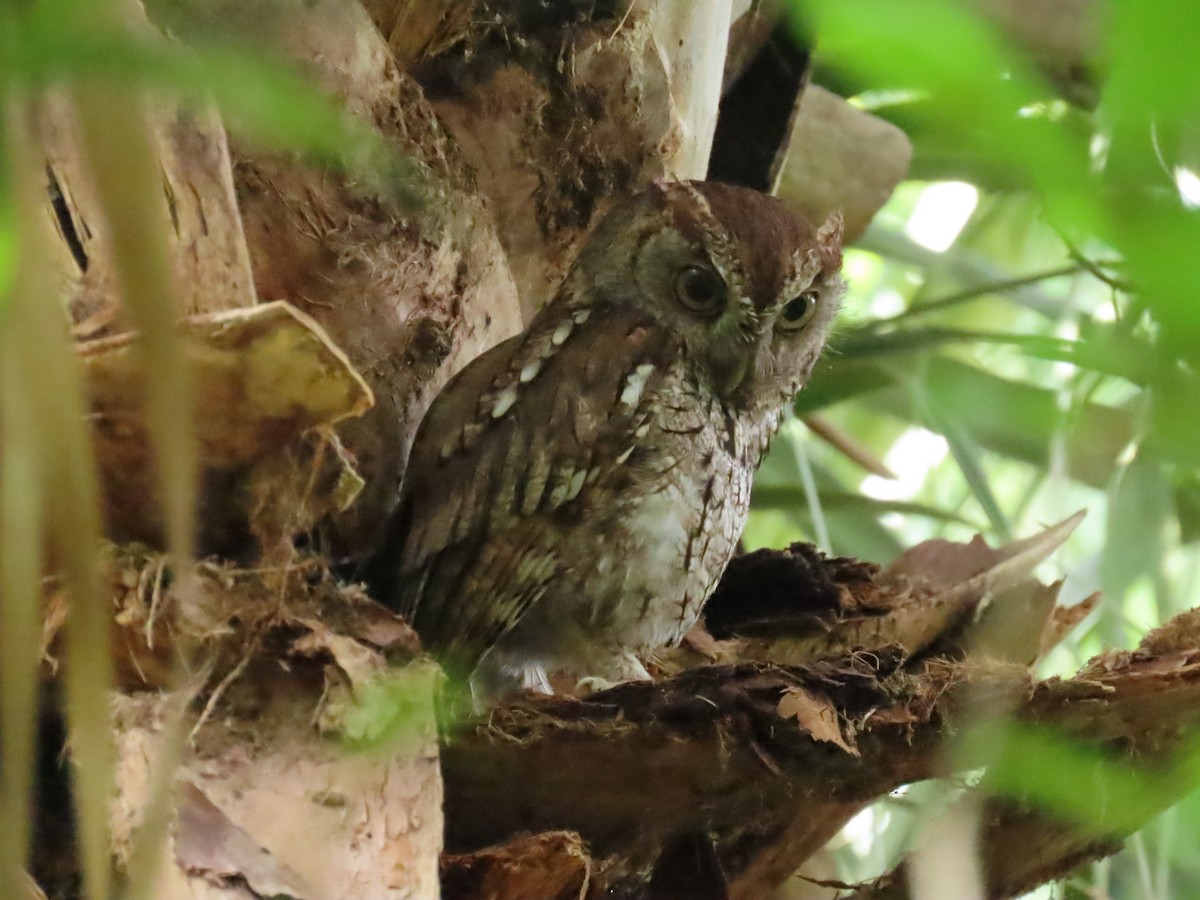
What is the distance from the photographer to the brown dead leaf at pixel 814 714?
1.16 metres

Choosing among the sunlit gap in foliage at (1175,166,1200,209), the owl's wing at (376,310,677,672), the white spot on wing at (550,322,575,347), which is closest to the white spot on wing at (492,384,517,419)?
the owl's wing at (376,310,677,672)

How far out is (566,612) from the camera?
Answer: 171 centimetres

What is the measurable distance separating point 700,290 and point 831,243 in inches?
11.0

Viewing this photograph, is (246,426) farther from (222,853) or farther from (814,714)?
(814,714)

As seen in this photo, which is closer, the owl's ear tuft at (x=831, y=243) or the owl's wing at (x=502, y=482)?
the owl's wing at (x=502, y=482)

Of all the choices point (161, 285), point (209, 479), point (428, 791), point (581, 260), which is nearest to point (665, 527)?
point (581, 260)

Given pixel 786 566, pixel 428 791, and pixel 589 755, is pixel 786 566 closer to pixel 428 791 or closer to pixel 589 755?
pixel 589 755

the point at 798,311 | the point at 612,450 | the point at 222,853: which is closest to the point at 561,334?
the point at 612,450

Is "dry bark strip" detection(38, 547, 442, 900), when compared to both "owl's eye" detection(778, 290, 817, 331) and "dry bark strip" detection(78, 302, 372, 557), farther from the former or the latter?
"owl's eye" detection(778, 290, 817, 331)

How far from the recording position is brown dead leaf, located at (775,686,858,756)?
3.80 feet

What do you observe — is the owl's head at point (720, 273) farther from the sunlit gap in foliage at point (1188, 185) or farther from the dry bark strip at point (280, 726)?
the sunlit gap in foliage at point (1188, 185)

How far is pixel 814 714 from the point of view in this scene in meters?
1.17

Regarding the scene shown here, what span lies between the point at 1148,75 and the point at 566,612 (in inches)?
59.6

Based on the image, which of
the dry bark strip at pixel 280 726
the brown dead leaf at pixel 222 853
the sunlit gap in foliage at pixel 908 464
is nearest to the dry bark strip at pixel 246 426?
the dry bark strip at pixel 280 726
